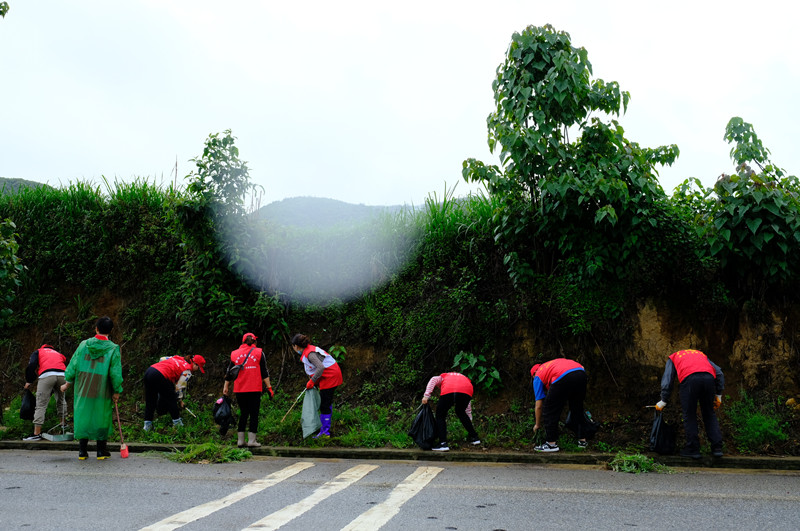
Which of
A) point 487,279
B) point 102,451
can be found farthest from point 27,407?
point 487,279

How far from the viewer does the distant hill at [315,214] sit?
544 inches

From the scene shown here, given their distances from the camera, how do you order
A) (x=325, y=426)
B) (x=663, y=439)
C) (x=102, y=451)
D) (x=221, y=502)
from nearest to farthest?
(x=221, y=502) → (x=663, y=439) → (x=102, y=451) → (x=325, y=426)

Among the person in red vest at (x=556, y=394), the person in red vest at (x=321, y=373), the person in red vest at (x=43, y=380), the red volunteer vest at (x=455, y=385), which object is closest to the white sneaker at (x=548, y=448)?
the person in red vest at (x=556, y=394)

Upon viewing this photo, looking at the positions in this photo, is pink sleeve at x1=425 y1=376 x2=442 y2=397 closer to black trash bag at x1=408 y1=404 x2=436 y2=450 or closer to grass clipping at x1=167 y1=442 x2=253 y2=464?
black trash bag at x1=408 y1=404 x2=436 y2=450

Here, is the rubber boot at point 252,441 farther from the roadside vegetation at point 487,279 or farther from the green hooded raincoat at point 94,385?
the green hooded raincoat at point 94,385

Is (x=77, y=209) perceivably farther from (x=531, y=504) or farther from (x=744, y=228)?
(x=744, y=228)

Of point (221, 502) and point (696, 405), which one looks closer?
point (221, 502)

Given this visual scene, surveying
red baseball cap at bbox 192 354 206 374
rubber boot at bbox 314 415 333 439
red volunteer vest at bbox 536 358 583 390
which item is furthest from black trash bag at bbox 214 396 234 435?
red volunteer vest at bbox 536 358 583 390

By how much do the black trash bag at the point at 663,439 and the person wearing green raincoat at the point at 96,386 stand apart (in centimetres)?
770

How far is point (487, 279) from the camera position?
12.1 metres

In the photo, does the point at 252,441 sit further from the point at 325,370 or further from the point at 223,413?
the point at 325,370

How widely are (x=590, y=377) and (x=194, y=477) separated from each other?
666 cm

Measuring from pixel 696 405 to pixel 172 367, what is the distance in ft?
27.8

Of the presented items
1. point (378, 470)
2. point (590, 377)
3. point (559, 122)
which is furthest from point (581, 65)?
point (378, 470)
